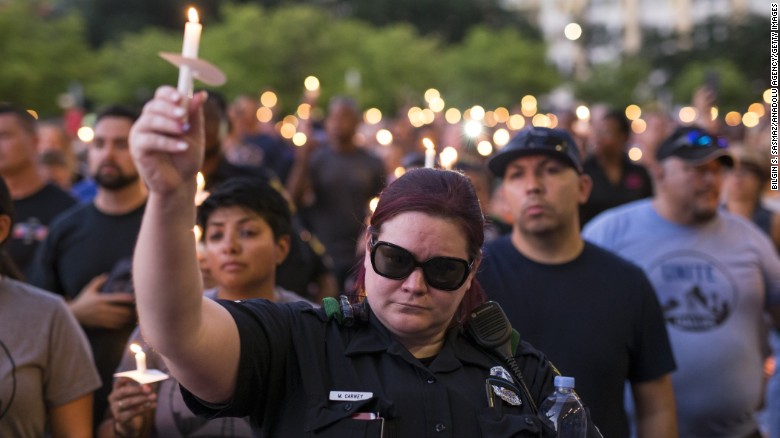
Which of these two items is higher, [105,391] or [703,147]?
[703,147]

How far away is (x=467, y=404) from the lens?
11.2 ft

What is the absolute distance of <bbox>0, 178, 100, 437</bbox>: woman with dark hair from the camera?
452 cm

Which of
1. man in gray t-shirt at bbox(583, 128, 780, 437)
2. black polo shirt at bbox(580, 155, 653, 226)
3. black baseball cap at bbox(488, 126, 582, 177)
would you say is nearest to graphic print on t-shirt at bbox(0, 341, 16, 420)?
black baseball cap at bbox(488, 126, 582, 177)

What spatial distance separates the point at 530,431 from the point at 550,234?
1.98 meters

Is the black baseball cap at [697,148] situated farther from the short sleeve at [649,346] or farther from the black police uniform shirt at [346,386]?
the black police uniform shirt at [346,386]

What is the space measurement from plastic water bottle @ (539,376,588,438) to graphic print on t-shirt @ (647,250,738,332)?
2.84 metres

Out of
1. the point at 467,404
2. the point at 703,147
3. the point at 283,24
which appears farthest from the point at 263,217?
the point at 283,24

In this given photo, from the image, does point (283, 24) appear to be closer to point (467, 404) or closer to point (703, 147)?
point (703, 147)

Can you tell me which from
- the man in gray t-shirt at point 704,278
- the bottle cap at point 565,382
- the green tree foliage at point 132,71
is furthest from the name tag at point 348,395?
the green tree foliage at point 132,71

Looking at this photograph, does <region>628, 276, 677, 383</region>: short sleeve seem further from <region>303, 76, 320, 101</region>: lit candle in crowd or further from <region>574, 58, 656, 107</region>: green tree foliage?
<region>574, 58, 656, 107</region>: green tree foliage

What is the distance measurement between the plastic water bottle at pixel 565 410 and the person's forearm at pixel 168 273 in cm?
114

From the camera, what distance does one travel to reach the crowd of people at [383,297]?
10.5 feet

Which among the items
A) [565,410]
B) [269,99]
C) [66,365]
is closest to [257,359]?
[565,410]

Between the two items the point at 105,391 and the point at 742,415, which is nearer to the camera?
the point at 105,391
